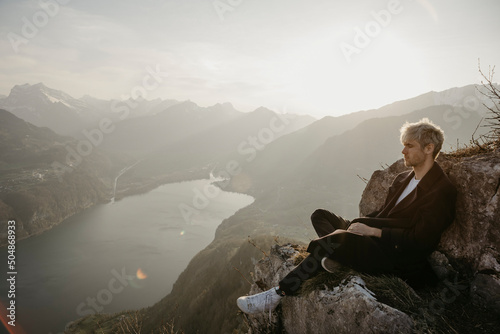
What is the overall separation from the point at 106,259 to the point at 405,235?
295 feet

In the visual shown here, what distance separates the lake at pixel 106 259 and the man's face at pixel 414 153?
212ft

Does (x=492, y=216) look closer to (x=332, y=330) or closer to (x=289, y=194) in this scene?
(x=332, y=330)

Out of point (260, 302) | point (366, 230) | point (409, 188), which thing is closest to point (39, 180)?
point (260, 302)

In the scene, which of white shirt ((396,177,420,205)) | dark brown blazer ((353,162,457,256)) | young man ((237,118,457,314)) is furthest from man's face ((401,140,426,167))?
white shirt ((396,177,420,205))

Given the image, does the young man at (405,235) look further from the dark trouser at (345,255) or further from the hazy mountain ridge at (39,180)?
the hazy mountain ridge at (39,180)

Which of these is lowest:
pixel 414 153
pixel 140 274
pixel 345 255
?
pixel 140 274

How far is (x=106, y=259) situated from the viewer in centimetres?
7462

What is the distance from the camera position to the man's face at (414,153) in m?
3.65

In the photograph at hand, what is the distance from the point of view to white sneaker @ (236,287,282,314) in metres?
3.94

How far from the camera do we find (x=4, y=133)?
164m

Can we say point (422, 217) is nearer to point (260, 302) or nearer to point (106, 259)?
point (260, 302)

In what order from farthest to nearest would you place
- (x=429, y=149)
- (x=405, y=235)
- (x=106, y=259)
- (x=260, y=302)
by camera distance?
(x=106, y=259) < (x=260, y=302) < (x=429, y=149) < (x=405, y=235)

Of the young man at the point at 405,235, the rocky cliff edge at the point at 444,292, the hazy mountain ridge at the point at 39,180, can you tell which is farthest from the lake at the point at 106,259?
the young man at the point at 405,235

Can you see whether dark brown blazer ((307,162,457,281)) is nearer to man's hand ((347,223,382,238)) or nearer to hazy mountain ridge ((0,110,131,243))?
man's hand ((347,223,382,238))
